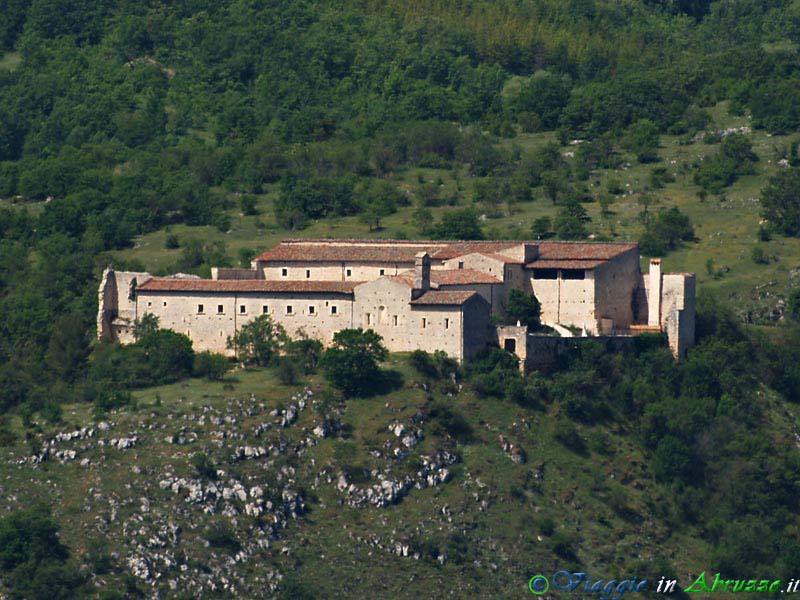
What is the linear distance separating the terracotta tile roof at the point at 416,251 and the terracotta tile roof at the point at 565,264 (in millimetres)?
403

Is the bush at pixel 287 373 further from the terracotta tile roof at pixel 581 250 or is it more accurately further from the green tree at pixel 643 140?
the green tree at pixel 643 140

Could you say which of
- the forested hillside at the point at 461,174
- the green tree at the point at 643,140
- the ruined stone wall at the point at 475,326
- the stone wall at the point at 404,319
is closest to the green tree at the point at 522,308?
the ruined stone wall at the point at 475,326

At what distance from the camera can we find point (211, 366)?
3435 inches

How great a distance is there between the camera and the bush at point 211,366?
86.6 metres

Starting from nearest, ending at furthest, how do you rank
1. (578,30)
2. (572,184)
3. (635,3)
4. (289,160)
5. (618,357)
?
1. (618,357)
2. (572,184)
3. (289,160)
4. (578,30)
5. (635,3)

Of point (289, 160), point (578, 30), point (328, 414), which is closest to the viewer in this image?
point (328, 414)

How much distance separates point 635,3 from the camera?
636 ft

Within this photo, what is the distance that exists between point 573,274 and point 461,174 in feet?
146

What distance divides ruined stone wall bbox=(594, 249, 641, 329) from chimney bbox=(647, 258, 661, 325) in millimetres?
693

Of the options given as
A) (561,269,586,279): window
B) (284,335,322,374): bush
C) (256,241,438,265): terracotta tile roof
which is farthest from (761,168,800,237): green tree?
(284,335,322,374): bush

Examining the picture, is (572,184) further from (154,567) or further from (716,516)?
(154,567)

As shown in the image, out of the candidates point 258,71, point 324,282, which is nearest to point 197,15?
point 258,71

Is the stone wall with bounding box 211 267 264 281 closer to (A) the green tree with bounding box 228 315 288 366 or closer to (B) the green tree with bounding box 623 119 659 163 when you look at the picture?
(A) the green tree with bounding box 228 315 288 366

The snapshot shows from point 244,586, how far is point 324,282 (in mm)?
19654
